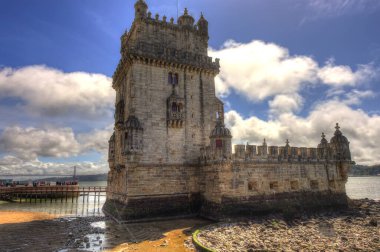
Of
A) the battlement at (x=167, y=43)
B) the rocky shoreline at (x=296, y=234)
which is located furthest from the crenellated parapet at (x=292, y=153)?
the battlement at (x=167, y=43)

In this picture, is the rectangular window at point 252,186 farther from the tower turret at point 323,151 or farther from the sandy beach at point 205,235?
the tower turret at point 323,151

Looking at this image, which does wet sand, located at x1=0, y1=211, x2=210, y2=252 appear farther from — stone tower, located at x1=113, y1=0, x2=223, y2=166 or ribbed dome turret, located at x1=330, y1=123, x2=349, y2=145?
ribbed dome turret, located at x1=330, y1=123, x2=349, y2=145

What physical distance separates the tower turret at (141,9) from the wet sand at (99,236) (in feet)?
58.8

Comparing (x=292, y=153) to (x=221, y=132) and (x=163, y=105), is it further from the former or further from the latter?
(x=163, y=105)

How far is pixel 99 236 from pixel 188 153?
396 inches

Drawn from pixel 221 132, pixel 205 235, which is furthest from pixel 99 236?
pixel 221 132

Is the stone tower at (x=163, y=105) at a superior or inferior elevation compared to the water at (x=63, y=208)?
superior

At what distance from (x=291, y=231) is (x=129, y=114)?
1502 cm

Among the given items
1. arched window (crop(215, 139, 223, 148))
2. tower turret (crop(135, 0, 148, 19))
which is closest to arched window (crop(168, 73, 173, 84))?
tower turret (crop(135, 0, 148, 19))

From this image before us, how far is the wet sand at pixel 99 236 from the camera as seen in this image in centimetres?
1466

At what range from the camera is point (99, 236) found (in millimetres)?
17141

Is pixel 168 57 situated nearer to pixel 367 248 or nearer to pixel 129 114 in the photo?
pixel 129 114

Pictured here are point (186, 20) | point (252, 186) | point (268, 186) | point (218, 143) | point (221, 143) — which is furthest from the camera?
Answer: point (186, 20)

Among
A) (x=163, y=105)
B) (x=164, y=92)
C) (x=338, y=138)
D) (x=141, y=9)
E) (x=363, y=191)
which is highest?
(x=141, y=9)
